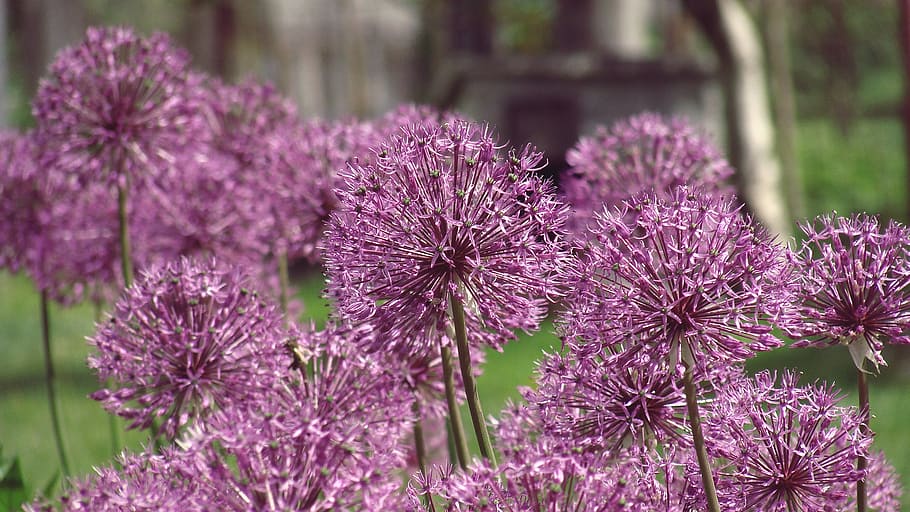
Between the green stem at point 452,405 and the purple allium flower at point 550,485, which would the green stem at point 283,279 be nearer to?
the green stem at point 452,405

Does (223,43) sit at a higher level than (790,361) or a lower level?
higher

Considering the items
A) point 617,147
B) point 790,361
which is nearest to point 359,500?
point 617,147

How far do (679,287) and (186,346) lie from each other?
1.19 metres

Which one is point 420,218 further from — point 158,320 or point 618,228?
point 158,320

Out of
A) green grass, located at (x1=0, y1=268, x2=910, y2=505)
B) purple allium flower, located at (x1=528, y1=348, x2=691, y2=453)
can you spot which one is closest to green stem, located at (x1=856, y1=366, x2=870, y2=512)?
purple allium flower, located at (x1=528, y1=348, x2=691, y2=453)

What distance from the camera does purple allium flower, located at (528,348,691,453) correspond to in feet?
8.04

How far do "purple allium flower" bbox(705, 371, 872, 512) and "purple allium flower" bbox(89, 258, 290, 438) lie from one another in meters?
1.07

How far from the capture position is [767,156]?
1708cm

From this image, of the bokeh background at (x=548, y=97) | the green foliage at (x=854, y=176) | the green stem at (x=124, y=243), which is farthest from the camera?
the green foliage at (x=854, y=176)

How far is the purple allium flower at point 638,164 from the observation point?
141 inches

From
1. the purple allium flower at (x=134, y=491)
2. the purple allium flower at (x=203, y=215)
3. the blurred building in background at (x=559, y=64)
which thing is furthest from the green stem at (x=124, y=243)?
the blurred building in background at (x=559, y=64)

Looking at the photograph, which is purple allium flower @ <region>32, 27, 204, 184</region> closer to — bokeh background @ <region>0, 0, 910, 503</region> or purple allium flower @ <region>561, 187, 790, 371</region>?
bokeh background @ <region>0, 0, 910, 503</region>

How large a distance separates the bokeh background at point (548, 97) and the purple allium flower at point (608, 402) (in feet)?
8.75

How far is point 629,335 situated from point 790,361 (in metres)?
11.2
